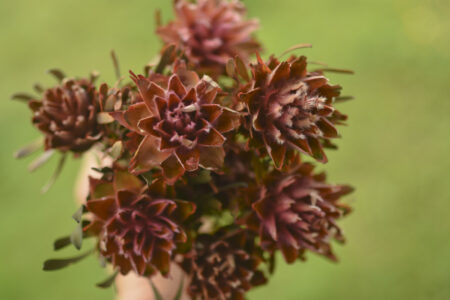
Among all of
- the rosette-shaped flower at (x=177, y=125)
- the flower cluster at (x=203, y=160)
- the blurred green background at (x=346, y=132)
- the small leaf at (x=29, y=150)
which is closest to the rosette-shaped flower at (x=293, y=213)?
the flower cluster at (x=203, y=160)

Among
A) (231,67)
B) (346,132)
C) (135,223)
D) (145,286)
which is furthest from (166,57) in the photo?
(346,132)

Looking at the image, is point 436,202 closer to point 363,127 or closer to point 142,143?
point 363,127

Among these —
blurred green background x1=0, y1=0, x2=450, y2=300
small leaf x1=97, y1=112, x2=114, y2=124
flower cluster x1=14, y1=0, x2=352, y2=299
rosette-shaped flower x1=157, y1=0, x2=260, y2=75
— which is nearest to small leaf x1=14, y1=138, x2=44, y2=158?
flower cluster x1=14, y1=0, x2=352, y2=299

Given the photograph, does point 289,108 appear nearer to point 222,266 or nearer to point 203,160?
point 203,160

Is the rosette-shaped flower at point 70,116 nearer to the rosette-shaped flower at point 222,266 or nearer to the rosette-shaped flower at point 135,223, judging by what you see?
the rosette-shaped flower at point 135,223

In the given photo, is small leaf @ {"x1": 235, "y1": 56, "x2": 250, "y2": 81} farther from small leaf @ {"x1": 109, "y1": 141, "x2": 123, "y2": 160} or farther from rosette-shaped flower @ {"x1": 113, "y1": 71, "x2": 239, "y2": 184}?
small leaf @ {"x1": 109, "y1": 141, "x2": 123, "y2": 160}

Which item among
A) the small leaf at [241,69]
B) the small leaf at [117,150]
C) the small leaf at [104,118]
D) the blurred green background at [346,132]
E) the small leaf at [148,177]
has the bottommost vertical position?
the blurred green background at [346,132]

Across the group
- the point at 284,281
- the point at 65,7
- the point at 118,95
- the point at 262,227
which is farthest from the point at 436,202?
the point at 65,7
